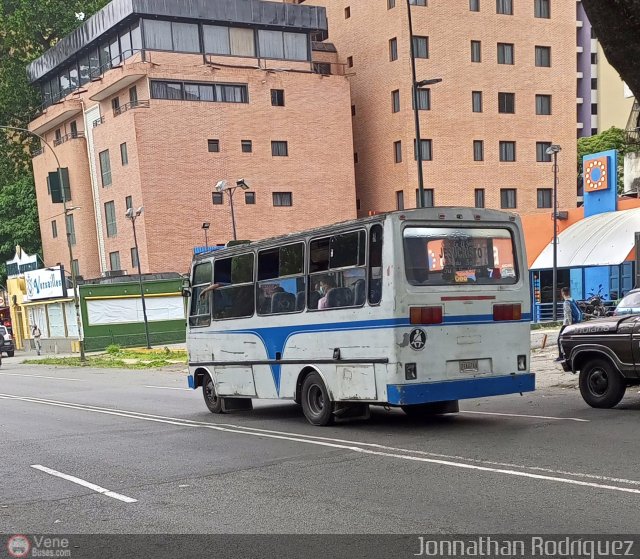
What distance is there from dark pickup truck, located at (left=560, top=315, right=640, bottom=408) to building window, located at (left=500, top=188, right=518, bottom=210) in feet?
134

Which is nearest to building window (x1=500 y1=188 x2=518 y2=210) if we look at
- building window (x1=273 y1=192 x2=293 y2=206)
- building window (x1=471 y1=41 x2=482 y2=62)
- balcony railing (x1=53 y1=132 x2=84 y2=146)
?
building window (x1=471 y1=41 x2=482 y2=62)

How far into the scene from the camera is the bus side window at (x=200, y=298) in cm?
1403

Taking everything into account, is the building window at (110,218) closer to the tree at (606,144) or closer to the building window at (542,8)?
the building window at (542,8)

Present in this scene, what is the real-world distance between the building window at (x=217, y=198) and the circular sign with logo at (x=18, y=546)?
43.0 m

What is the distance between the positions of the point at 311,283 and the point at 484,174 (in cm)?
4219

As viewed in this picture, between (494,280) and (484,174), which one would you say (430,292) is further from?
(484,174)

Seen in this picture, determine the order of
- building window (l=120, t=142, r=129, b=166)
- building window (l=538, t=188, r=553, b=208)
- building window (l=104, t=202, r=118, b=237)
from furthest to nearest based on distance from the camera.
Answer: building window (l=538, t=188, r=553, b=208)
building window (l=104, t=202, r=118, b=237)
building window (l=120, t=142, r=129, b=166)

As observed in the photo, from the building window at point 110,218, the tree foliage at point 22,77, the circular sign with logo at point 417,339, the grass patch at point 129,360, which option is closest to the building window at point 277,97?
the building window at point 110,218

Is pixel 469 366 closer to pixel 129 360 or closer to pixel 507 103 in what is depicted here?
pixel 129 360

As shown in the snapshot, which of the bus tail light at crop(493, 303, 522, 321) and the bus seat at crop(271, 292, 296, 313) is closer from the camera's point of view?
the bus tail light at crop(493, 303, 522, 321)

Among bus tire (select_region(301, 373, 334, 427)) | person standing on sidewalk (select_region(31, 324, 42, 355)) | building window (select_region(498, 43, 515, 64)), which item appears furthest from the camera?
building window (select_region(498, 43, 515, 64))

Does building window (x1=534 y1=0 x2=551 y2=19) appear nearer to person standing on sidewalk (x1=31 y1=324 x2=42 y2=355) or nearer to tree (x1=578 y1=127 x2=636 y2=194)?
tree (x1=578 y1=127 x2=636 y2=194)

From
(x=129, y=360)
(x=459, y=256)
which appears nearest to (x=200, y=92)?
(x=129, y=360)

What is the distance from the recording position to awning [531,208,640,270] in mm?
30312
